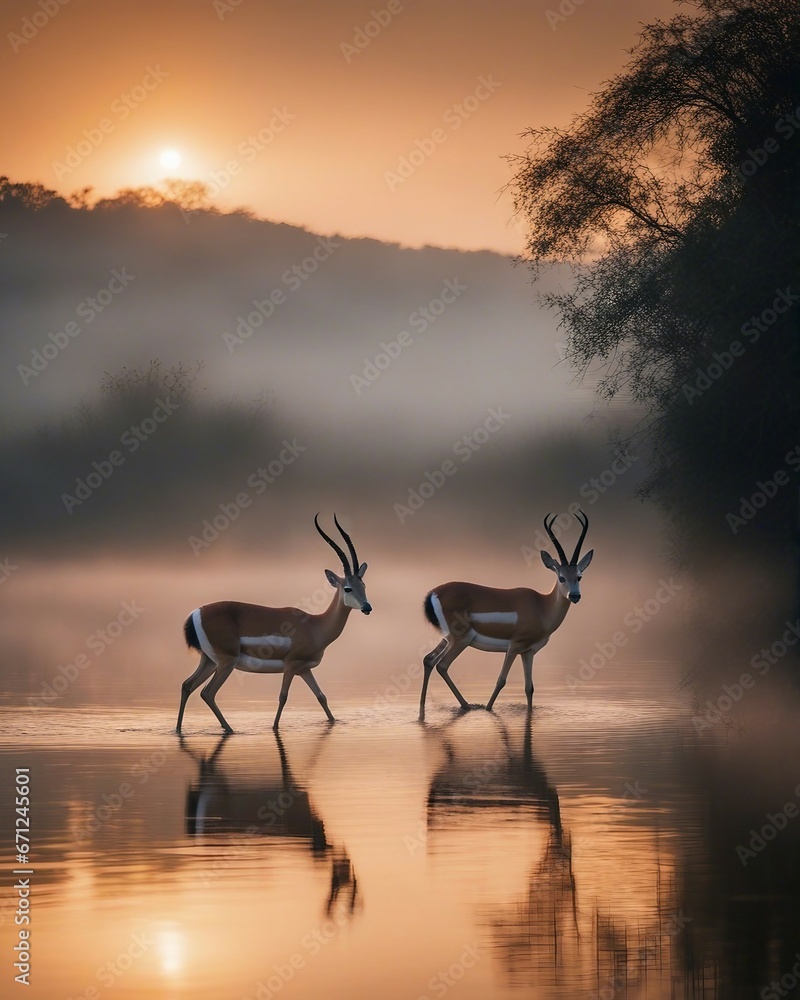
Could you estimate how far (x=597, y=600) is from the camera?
56156mm

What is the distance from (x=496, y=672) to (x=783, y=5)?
13.3m

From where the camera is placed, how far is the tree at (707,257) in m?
20.8

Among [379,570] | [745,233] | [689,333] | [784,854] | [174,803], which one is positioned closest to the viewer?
[784,854]

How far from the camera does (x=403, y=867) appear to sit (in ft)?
35.7

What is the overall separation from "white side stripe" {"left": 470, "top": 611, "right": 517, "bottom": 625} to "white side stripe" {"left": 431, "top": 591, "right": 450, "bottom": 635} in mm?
368

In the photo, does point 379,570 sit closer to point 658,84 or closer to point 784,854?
point 658,84

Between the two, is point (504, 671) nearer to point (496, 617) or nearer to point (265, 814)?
point (496, 617)

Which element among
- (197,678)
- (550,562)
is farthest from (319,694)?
(550,562)

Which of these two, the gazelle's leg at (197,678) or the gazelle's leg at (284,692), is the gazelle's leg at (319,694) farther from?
the gazelle's leg at (197,678)

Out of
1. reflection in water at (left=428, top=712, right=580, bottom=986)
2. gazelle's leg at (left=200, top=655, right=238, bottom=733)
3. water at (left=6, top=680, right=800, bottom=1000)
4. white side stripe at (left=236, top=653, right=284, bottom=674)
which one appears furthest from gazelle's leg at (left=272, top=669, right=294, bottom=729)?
reflection in water at (left=428, top=712, right=580, bottom=986)

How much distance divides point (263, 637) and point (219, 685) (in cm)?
87

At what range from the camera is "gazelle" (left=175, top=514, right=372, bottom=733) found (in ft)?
64.2

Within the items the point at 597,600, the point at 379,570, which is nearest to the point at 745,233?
the point at 597,600

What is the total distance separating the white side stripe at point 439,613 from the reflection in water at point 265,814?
7.22m
